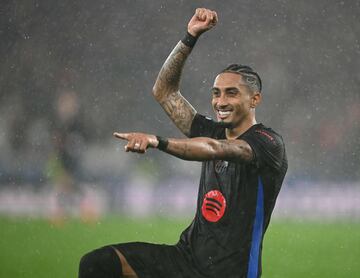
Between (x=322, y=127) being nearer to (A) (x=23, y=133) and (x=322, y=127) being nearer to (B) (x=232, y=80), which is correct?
(A) (x=23, y=133)

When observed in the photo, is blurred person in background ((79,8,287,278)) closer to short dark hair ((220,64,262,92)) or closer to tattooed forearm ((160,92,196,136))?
short dark hair ((220,64,262,92))

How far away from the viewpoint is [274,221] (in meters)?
9.59

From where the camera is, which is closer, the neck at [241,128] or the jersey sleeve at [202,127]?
the neck at [241,128]

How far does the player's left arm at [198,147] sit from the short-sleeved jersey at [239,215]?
13cm

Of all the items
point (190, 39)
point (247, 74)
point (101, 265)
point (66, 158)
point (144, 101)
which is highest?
point (144, 101)

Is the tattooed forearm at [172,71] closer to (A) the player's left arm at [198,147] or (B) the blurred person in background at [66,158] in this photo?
(A) the player's left arm at [198,147]

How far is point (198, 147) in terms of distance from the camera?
295cm

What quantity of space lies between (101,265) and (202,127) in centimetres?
97

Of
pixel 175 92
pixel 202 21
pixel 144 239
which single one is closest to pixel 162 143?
pixel 202 21

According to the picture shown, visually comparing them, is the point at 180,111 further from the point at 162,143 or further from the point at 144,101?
the point at 144,101

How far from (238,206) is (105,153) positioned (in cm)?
781

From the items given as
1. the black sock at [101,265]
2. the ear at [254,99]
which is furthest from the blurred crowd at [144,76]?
the black sock at [101,265]

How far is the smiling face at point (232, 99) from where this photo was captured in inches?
138

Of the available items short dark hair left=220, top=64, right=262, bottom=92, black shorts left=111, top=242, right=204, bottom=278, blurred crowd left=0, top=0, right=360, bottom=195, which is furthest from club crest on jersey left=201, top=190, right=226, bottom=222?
blurred crowd left=0, top=0, right=360, bottom=195
